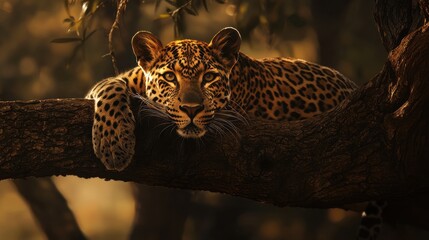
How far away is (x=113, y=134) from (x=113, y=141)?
0.04 meters

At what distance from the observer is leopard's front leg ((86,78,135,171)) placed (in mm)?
4121

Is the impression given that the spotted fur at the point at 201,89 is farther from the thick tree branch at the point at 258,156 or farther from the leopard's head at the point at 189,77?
the thick tree branch at the point at 258,156

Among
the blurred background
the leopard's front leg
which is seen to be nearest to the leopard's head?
the leopard's front leg

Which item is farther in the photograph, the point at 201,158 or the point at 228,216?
the point at 228,216

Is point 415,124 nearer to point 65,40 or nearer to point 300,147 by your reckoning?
point 300,147

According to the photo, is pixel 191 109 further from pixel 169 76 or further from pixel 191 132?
pixel 169 76

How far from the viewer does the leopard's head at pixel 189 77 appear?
14.0 ft

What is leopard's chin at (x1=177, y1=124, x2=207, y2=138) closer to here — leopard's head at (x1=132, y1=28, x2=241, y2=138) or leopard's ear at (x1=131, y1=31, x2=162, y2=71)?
leopard's head at (x1=132, y1=28, x2=241, y2=138)

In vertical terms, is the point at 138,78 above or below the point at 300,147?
below

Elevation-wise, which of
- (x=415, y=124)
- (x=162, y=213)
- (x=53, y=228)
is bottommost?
(x=53, y=228)

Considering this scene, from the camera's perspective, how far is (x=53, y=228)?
343 inches

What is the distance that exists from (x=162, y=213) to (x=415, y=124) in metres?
5.30

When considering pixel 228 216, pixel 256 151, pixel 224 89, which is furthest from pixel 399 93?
pixel 228 216

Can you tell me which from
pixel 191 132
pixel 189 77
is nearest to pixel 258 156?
pixel 191 132
